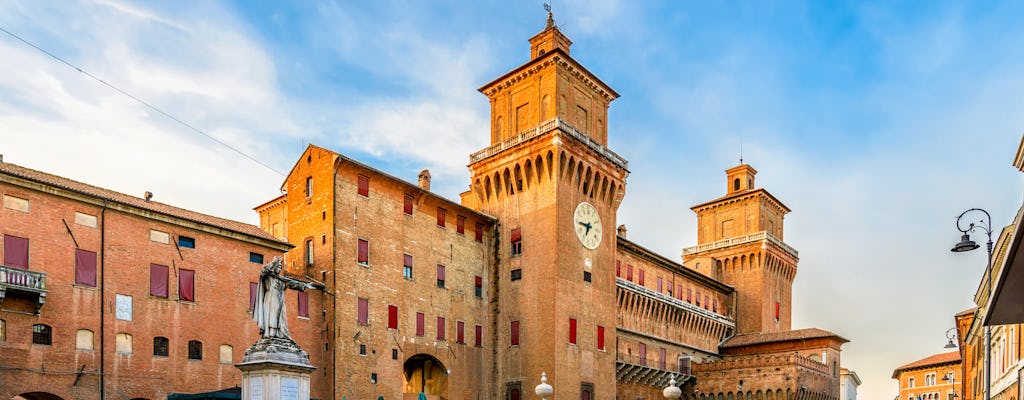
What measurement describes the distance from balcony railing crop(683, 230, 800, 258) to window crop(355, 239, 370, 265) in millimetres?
38330

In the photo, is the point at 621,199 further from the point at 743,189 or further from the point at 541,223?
the point at 743,189

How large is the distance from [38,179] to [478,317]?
23373mm

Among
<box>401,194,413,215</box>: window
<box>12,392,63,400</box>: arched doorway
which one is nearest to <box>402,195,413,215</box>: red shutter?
<box>401,194,413,215</box>: window

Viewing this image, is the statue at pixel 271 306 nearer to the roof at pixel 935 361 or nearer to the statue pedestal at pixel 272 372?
the statue pedestal at pixel 272 372

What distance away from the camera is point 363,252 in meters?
38.2

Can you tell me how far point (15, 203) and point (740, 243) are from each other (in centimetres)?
5348

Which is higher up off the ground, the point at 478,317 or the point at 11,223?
the point at 11,223

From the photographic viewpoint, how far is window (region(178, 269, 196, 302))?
104ft

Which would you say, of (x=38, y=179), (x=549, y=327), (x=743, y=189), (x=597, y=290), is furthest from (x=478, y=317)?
(x=743, y=189)

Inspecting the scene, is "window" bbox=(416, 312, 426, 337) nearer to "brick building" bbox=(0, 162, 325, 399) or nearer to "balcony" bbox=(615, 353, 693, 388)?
"brick building" bbox=(0, 162, 325, 399)

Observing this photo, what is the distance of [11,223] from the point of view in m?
27.3

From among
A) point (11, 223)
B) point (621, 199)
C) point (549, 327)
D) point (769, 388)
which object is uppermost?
point (621, 199)

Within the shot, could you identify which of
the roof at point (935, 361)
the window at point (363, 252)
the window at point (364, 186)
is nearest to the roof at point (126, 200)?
the window at point (363, 252)

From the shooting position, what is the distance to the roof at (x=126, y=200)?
93.2 ft
